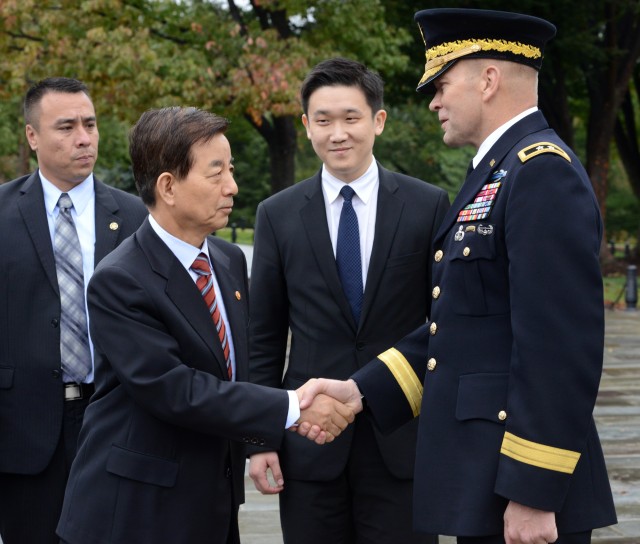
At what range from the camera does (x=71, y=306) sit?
420 centimetres

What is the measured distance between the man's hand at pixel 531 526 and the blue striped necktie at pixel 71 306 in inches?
77.8

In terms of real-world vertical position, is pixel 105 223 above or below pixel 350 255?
above

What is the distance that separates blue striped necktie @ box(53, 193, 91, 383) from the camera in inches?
164

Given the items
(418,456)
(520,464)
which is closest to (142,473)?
(418,456)

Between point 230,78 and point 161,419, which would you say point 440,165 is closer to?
point 230,78

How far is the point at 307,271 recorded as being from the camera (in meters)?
3.96

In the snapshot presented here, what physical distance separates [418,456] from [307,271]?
0.97 metres

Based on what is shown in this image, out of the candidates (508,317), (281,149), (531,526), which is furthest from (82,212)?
(281,149)

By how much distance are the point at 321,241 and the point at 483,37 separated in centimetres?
111

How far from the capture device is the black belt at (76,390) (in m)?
4.16

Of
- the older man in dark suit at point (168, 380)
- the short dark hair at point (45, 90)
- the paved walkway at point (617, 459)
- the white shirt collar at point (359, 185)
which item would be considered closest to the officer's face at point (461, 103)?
the older man in dark suit at point (168, 380)

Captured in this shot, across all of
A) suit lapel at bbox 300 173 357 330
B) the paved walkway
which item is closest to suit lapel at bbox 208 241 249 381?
suit lapel at bbox 300 173 357 330

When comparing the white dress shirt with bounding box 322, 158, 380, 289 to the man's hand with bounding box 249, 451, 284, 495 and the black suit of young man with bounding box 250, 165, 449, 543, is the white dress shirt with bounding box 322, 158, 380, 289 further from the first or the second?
the man's hand with bounding box 249, 451, 284, 495

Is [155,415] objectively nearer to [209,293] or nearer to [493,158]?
[209,293]
